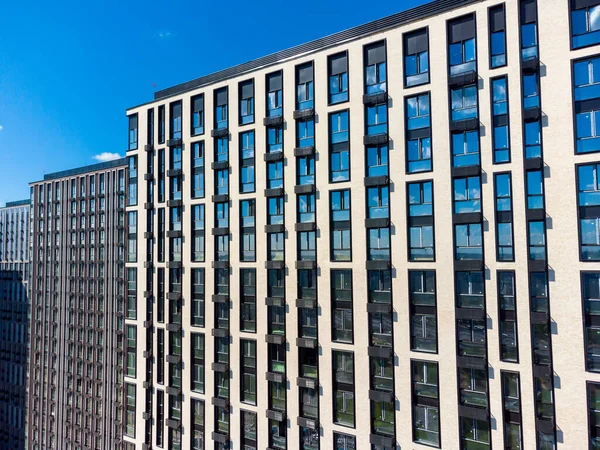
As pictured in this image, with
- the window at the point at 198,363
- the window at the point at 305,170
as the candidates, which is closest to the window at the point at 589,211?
the window at the point at 305,170

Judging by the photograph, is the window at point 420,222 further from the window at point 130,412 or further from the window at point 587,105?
the window at point 130,412

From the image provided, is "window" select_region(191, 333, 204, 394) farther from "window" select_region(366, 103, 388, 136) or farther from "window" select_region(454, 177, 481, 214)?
"window" select_region(454, 177, 481, 214)

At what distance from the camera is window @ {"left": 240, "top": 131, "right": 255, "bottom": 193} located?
1289 inches

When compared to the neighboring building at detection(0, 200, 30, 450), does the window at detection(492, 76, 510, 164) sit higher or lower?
higher

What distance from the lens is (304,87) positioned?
30938mm

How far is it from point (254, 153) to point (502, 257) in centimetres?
1925

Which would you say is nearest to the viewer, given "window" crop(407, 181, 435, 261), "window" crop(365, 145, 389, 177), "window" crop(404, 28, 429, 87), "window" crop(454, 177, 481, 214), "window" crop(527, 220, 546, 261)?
"window" crop(527, 220, 546, 261)

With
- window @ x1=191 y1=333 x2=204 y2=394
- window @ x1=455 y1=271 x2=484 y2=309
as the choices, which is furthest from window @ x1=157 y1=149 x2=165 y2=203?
window @ x1=455 y1=271 x2=484 y2=309

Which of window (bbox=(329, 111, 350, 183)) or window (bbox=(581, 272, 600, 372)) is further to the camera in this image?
window (bbox=(329, 111, 350, 183))

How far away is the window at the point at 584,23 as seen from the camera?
21922mm

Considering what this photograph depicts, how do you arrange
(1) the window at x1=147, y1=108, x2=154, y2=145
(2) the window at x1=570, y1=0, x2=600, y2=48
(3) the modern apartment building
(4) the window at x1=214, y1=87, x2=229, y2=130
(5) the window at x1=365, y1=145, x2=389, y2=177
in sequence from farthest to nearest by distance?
(1) the window at x1=147, y1=108, x2=154, y2=145 → (4) the window at x1=214, y1=87, x2=229, y2=130 → (5) the window at x1=365, y1=145, x2=389, y2=177 → (3) the modern apartment building → (2) the window at x1=570, y1=0, x2=600, y2=48

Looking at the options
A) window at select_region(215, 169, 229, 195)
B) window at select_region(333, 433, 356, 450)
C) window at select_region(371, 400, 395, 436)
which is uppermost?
window at select_region(215, 169, 229, 195)

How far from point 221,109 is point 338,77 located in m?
10.9

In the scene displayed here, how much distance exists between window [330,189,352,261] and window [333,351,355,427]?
22.2ft
